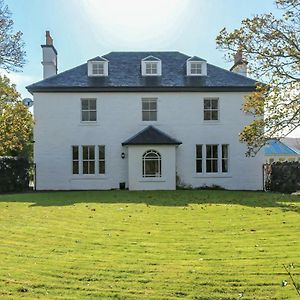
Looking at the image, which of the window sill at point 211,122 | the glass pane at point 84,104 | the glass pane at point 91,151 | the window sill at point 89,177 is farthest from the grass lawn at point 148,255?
the glass pane at point 84,104

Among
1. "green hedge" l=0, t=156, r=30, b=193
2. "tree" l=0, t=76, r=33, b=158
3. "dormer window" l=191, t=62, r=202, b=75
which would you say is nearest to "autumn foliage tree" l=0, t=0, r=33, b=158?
"tree" l=0, t=76, r=33, b=158

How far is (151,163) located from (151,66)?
23.5ft

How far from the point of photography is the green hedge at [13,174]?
2812 cm

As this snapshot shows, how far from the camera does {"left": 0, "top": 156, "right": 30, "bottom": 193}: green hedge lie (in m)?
28.1

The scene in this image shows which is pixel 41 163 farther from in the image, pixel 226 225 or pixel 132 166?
pixel 226 225

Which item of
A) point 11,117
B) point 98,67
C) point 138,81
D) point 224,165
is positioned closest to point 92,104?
point 98,67

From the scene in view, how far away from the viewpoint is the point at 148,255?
8.95m

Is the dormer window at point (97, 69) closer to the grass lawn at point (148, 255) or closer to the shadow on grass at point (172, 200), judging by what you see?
the shadow on grass at point (172, 200)

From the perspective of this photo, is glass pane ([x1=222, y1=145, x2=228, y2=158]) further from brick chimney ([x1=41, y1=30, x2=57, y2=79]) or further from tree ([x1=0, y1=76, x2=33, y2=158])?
tree ([x1=0, y1=76, x2=33, y2=158])

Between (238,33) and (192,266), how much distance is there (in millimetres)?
11986

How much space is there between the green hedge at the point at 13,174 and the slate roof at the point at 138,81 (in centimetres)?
501

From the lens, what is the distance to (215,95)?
102 feet

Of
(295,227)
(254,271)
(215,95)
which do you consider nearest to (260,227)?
(295,227)

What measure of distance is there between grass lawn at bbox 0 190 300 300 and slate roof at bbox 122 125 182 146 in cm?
1376
